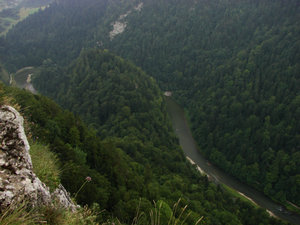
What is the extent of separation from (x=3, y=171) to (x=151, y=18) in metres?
150

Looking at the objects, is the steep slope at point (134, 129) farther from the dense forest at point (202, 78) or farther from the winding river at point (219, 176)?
the winding river at point (219, 176)

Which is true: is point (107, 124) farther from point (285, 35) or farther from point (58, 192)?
point (285, 35)

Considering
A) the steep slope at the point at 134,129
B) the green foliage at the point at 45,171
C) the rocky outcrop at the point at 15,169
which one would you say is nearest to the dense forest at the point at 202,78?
the steep slope at the point at 134,129

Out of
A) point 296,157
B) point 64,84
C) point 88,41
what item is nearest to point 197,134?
point 296,157

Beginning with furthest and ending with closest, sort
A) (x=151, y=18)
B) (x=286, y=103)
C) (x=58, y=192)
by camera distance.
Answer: (x=151, y=18) → (x=286, y=103) → (x=58, y=192)

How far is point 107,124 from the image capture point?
68.2 m

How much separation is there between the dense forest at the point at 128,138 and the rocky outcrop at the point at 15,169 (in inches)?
309

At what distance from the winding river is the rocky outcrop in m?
62.4

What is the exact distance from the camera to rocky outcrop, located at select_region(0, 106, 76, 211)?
539 cm

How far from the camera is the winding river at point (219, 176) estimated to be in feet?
189

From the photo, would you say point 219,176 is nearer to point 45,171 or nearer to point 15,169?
point 45,171

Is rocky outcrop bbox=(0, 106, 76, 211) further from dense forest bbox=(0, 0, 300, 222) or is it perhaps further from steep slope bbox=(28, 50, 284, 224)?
dense forest bbox=(0, 0, 300, 222)

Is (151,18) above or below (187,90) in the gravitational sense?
above

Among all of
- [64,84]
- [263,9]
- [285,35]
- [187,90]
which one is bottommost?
[187,90]
